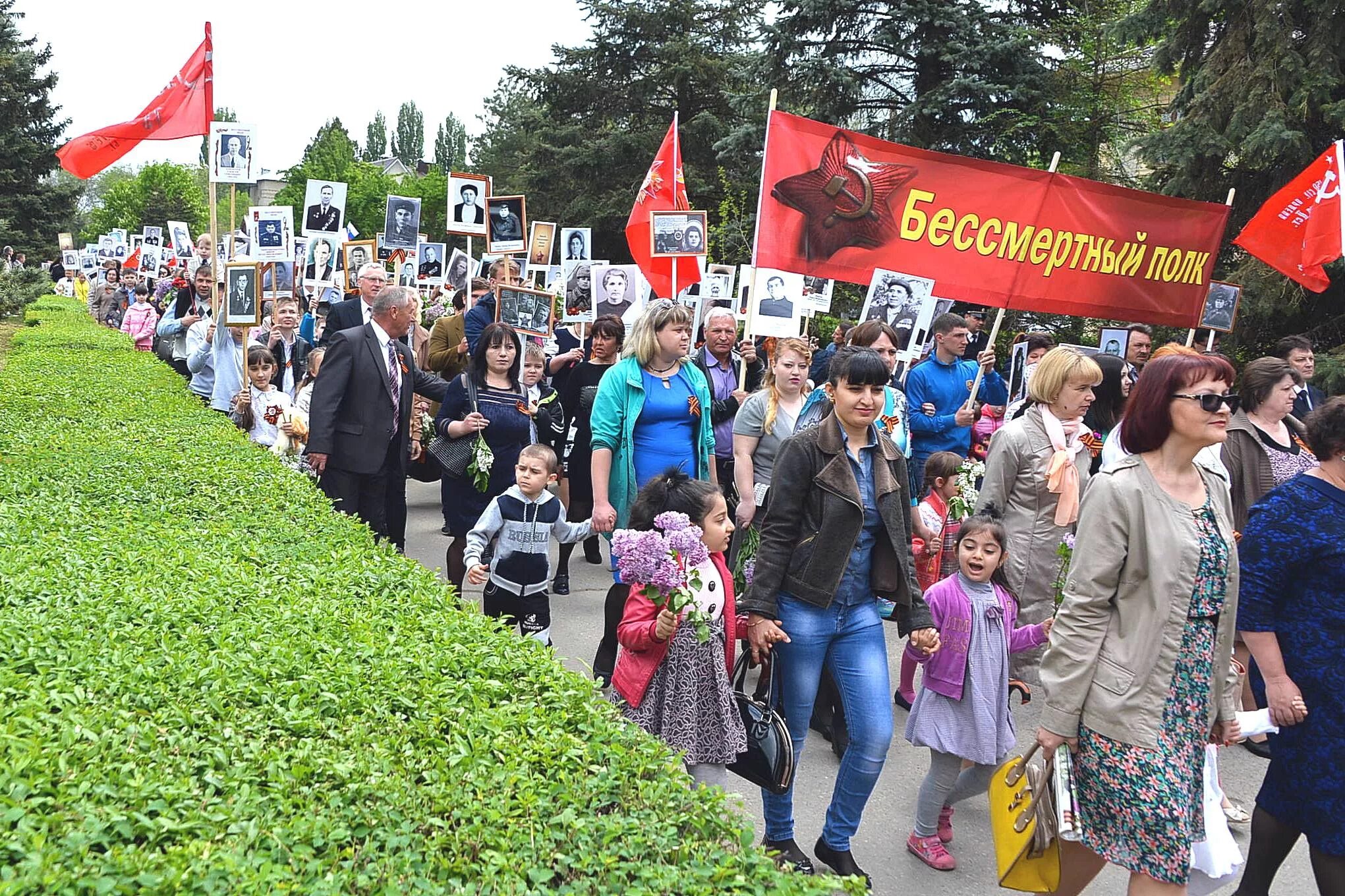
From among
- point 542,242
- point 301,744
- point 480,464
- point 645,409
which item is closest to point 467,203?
point 542,242

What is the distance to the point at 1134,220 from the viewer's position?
340 inches

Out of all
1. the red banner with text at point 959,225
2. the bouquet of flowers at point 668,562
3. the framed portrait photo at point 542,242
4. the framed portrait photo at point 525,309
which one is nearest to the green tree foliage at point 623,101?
the framed portrait photo at point 542,242

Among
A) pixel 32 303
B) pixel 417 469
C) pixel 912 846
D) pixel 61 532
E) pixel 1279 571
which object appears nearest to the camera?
pixel 1279 571

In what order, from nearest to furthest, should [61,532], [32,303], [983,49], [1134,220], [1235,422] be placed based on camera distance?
[61,532], [1235,422], [1134,220], [983,49], [32,303]

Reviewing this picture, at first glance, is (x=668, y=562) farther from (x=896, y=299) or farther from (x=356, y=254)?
(x=356, y=254)

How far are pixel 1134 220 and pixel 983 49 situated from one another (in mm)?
16013

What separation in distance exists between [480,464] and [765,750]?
3.48 meters

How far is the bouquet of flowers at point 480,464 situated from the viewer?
23.9ft

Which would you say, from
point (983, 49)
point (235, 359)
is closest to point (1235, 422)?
point (235, 359)

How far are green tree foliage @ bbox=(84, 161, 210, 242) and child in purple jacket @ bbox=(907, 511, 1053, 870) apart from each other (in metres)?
70.8

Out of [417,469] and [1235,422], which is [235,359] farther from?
[1235,422]

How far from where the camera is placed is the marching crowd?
352 cm

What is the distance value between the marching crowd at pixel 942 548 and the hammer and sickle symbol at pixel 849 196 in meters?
0.87

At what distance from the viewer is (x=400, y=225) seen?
549 inches
